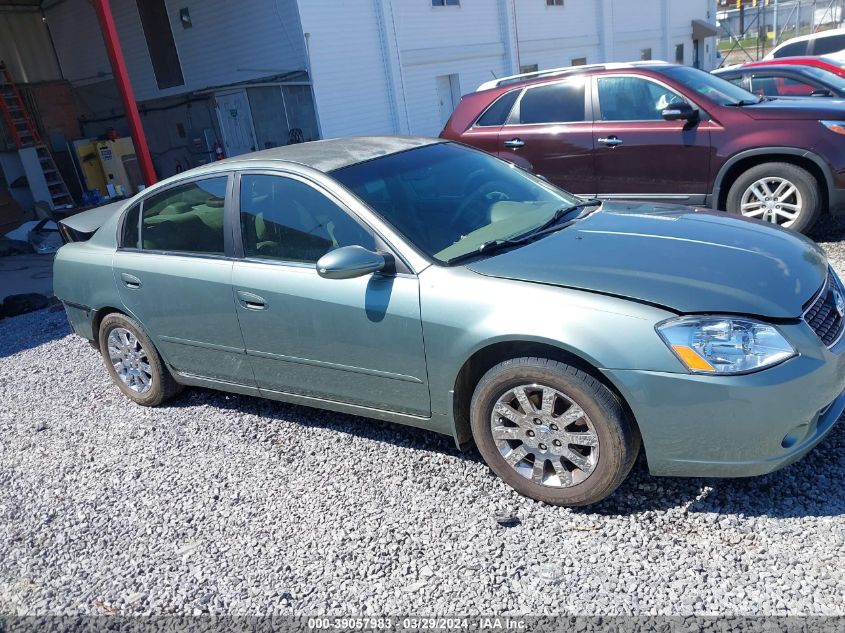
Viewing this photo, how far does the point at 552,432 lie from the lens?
289 cm

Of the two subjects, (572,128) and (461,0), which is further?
(461,0)

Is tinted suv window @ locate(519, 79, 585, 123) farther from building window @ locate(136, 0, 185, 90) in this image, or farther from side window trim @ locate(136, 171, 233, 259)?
building window @ locate(136, 0, 185, 90)

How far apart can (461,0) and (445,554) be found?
18394mm

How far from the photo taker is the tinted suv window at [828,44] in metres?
16.8

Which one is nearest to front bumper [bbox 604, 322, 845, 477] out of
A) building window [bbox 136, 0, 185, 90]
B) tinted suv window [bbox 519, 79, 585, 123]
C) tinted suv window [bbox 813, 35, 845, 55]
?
tinted suv window [bbox 519, 79, 585, 123]

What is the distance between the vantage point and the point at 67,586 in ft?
9.82

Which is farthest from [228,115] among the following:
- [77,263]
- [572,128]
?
[77,263]

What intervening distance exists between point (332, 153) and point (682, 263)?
2.01m

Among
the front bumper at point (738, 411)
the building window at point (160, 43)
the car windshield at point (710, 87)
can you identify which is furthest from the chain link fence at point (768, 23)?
the front bumper at point (738, 411)

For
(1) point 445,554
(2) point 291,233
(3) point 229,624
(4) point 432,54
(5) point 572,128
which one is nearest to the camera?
(3) point 229,624

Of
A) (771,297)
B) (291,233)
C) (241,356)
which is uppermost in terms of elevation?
(291,233)

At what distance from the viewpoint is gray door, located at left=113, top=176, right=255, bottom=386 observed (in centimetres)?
384

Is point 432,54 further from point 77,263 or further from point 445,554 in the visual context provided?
point 445,554

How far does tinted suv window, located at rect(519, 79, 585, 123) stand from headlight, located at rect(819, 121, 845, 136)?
2.17 meters
